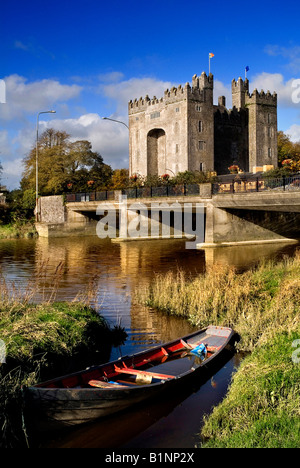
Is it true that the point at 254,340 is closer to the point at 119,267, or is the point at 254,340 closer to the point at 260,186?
the point at 119,267

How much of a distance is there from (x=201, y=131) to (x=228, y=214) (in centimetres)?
3080

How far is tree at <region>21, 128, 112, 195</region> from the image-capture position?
52062mm

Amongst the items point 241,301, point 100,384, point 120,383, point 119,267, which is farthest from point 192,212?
point 100,384

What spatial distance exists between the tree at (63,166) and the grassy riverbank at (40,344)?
1556 inches

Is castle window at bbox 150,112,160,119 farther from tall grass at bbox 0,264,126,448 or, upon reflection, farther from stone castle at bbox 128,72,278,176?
tall grass at bbox 0,264,126,448

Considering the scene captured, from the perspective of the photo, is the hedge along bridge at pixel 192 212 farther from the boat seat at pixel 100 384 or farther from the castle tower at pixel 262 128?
the castle tower at pixel 262 128

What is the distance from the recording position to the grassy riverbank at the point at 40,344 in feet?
20.3

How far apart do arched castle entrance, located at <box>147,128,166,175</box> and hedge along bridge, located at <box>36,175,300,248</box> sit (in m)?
21.0

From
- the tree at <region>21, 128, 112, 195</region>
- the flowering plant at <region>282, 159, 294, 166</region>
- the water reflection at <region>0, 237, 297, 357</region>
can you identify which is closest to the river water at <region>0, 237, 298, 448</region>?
the water reflection at <region>0, 237, 297, 357</region>

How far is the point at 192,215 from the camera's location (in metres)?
39.0

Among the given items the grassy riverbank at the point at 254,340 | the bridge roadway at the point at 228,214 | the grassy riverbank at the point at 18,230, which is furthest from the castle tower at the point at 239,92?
the grassy riverbank at the point at 254,340

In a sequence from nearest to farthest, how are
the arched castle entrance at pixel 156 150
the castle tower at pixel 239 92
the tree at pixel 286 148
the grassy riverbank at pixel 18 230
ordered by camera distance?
the grassy riverbank at pixel 18 230, the arched castle entrance at pixel 156 150, the castle tower at pixel 239 92, the tree at pixel 286 148

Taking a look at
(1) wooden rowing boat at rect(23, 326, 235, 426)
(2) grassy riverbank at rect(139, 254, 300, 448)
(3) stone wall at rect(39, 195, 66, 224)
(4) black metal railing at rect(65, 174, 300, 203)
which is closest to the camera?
(2) grassy riverbank at rect(139, 254, 300, 448)

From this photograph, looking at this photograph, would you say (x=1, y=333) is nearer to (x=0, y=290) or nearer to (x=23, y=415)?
(x=23, y=415)
